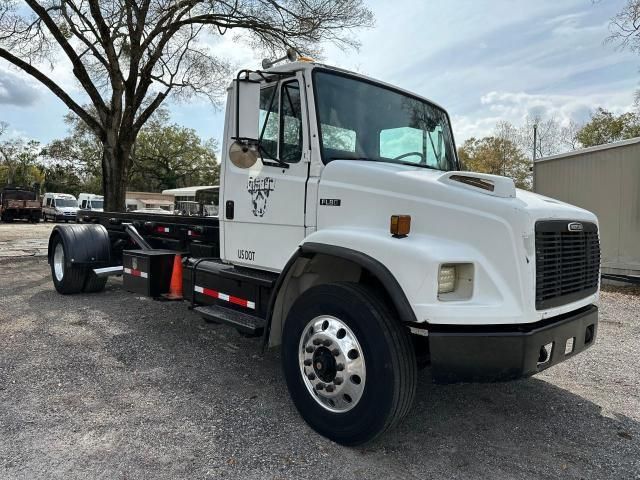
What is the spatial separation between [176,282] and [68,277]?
2889 millimetres

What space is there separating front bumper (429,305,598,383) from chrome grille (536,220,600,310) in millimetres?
223

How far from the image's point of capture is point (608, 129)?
34500 mm

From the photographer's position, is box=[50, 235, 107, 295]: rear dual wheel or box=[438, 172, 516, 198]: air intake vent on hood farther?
box=[50, 235, 107, 295]: rear dual wheel

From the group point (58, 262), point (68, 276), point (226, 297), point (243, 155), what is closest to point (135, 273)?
point (226, 297)

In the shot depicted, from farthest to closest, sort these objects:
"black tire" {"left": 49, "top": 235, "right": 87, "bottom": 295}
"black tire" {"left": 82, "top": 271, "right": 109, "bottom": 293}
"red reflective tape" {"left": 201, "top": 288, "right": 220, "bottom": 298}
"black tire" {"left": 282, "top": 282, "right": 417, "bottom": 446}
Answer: "black tire" {"left": 82, "top": 271, "right": 109, "bottom": 293}, "black tire" {"left": 49, "top": 235, "right": 87, "bottom": 295}, "red reflective tape" {"left": 201, "top": 288, "right": 220, "bottom": 298}, "black tire" {"left": 282, "top": 282, "right": 417, "bottom": 446}

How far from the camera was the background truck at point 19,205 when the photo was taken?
33656 mm

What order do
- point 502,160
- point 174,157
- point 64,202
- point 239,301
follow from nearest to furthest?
point 239,301 → point 64,202 → point 502,160 → point 174,157

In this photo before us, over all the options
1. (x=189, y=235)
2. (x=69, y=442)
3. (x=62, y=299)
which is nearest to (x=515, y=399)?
(x=69, y=442)

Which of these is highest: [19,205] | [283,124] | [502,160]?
[502,160]

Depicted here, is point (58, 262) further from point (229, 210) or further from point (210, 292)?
point (229, 210)

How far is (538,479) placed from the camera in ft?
9.49

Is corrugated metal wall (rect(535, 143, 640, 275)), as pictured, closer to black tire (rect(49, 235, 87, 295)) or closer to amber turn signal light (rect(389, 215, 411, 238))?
amber turn signal light (rect(389, 215, 411, 238))

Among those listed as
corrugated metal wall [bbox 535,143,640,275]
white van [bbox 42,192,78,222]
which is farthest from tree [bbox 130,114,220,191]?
corrugated metal wall [bbox 535,143,640,275]

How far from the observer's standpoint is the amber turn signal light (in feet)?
10.0
